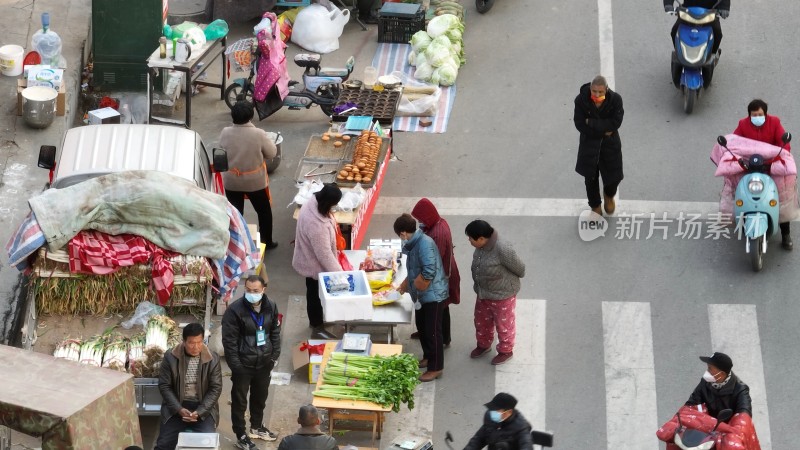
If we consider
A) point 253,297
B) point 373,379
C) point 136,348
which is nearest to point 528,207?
point 373,379

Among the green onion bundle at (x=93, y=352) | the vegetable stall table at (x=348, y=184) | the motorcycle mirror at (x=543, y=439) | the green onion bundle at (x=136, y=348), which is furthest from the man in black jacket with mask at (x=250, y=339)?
the vegetable stall table at (x=348, y=184)

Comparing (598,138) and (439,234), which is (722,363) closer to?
(439,234)

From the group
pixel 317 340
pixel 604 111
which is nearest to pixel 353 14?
pixel 604 111

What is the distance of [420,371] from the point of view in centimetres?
1382

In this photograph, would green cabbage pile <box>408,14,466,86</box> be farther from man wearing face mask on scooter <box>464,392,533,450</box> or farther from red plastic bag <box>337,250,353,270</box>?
man wearing face mask on scooter <box>464,392,533,450</box>

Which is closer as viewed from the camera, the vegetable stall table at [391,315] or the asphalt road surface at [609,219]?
the asphalt road surface at [609,219]

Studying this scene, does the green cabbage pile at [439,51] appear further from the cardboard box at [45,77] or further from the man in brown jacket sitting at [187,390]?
the man in brown jacket sitting at [187,390]

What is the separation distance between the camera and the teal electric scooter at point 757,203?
48.5 ft

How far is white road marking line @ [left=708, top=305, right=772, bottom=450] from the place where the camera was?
1325cm

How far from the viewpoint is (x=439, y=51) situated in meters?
18.9

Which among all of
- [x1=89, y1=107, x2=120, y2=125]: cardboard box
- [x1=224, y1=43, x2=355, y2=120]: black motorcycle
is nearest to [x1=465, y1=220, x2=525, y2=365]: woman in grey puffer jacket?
[x1=224, y1=43, x2=355, y2=120]: black motorcycle

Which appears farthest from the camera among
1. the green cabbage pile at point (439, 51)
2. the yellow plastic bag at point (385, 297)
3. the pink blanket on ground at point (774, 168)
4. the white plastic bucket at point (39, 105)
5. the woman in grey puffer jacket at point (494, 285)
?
the green cabbage pile at point (439, 51)

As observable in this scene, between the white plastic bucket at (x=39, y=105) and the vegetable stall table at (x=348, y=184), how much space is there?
3.09 m

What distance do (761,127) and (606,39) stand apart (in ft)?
16.3
